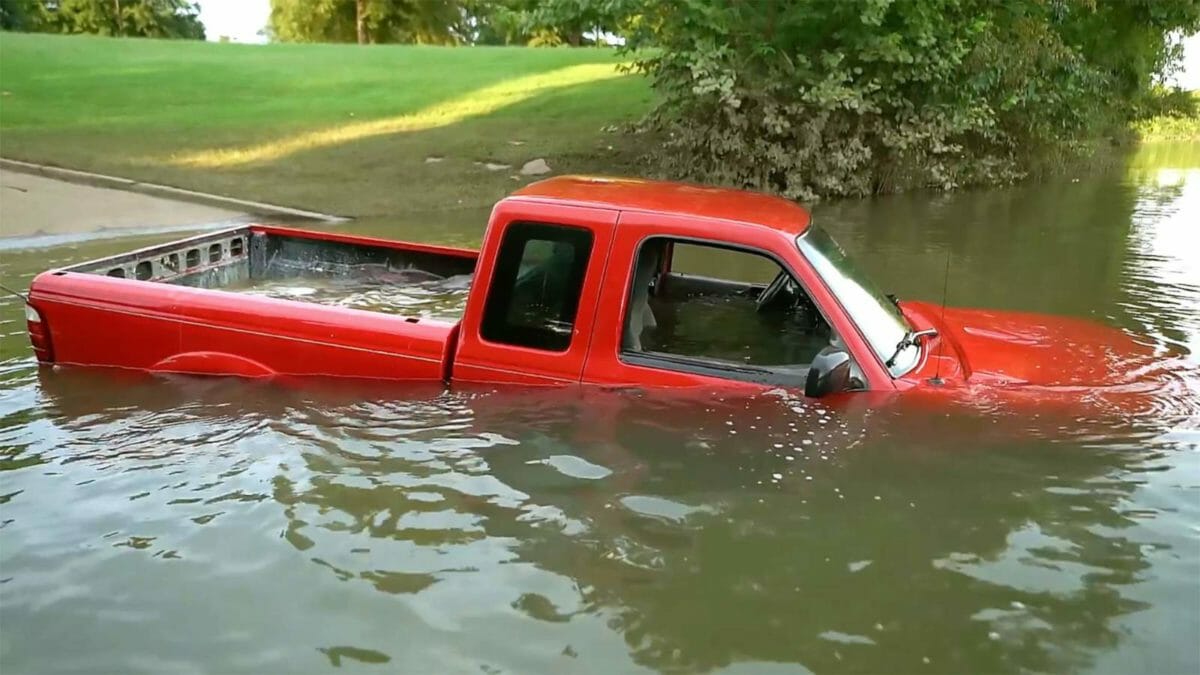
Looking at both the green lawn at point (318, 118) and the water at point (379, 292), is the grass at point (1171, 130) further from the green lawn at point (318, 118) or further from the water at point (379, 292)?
the water at point (379, 292)

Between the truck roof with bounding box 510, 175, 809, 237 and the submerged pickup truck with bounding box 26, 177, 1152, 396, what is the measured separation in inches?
0.7

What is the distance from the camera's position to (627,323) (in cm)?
468

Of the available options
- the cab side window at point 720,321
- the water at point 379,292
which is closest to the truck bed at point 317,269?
the water at point 379,292

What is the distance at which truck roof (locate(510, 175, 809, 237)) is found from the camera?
466 cm

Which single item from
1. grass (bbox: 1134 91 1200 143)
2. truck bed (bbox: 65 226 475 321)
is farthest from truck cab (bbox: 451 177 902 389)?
grass (bbox: 1134 91 1200 143)

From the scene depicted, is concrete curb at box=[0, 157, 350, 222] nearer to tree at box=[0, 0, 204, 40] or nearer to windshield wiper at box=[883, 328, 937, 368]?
windshield wiper at box=[883, 328, 937, 368]

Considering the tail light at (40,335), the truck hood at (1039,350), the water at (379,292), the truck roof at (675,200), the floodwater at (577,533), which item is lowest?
the floodwater at (577,533)

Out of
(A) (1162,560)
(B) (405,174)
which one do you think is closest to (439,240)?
(B) (405,174)

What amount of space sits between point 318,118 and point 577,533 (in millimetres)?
22520

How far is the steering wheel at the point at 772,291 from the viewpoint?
4790 millimetres

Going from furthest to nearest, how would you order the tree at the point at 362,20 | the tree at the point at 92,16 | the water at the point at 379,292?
the tree at the point at 92,16
the tree at the point at 362,20
the water at the point at 379,292

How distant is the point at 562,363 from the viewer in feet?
15.6

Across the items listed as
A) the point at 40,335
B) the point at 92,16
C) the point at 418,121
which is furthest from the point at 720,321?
the point at 92,16

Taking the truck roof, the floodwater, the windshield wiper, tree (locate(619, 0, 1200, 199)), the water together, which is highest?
tree (locate(619, 0, 1200, 199))
